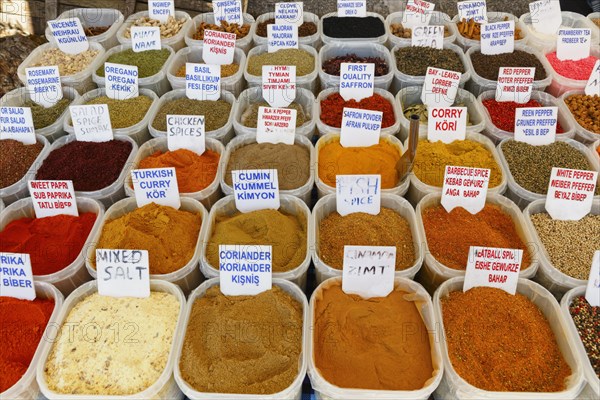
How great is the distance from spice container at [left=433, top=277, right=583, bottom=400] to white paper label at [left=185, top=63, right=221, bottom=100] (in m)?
1.47

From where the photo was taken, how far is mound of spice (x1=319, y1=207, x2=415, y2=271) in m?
1.64

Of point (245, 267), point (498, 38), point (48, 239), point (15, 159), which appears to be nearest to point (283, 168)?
point (245, 267)

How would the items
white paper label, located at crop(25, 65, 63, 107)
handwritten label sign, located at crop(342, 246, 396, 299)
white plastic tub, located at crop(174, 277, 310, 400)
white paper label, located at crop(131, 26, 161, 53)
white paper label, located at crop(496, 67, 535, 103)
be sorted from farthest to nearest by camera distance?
white paper label, located at crop(131, 26, 161, 53)
white paper label, located at crop(25, 65, 63, 107)
white paper label, located at crop(496, 67, 535, 103)
handwritten label sign, located at crop(342, 246, 396, 299)
white plastic tub, located at crop(174, 277, 310, 400)

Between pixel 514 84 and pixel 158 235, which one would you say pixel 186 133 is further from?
pixel 514 84

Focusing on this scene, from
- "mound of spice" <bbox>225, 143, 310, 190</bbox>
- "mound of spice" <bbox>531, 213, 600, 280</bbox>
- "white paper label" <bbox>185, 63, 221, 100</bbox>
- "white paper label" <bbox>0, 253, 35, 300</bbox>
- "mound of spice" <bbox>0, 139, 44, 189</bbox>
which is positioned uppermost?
"white paper label" <bbox>185, 63, 221, 100</bbox>

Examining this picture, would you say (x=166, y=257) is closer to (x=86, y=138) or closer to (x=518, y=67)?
(x=86, y=138)

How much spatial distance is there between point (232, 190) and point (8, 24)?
2.35 metres

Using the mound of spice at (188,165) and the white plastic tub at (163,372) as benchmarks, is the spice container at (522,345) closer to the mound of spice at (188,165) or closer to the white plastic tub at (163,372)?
the white plastic tub at (163,372)

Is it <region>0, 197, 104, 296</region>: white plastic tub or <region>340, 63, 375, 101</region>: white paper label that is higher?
<region>340, 63, 375, 101</region>: white paper label

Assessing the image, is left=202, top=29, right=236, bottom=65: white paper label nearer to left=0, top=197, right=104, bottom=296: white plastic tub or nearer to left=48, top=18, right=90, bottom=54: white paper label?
left=48, top=18, right=90, bottom=54: white paper label

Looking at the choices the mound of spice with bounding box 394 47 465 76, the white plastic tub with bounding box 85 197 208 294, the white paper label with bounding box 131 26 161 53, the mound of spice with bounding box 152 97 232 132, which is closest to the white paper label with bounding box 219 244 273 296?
the white plastic tub with bounding box 85 197 208 294

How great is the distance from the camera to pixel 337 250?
5.43ft

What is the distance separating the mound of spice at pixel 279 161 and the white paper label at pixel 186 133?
153 millimetres

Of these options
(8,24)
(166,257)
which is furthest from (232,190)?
(8,24)
